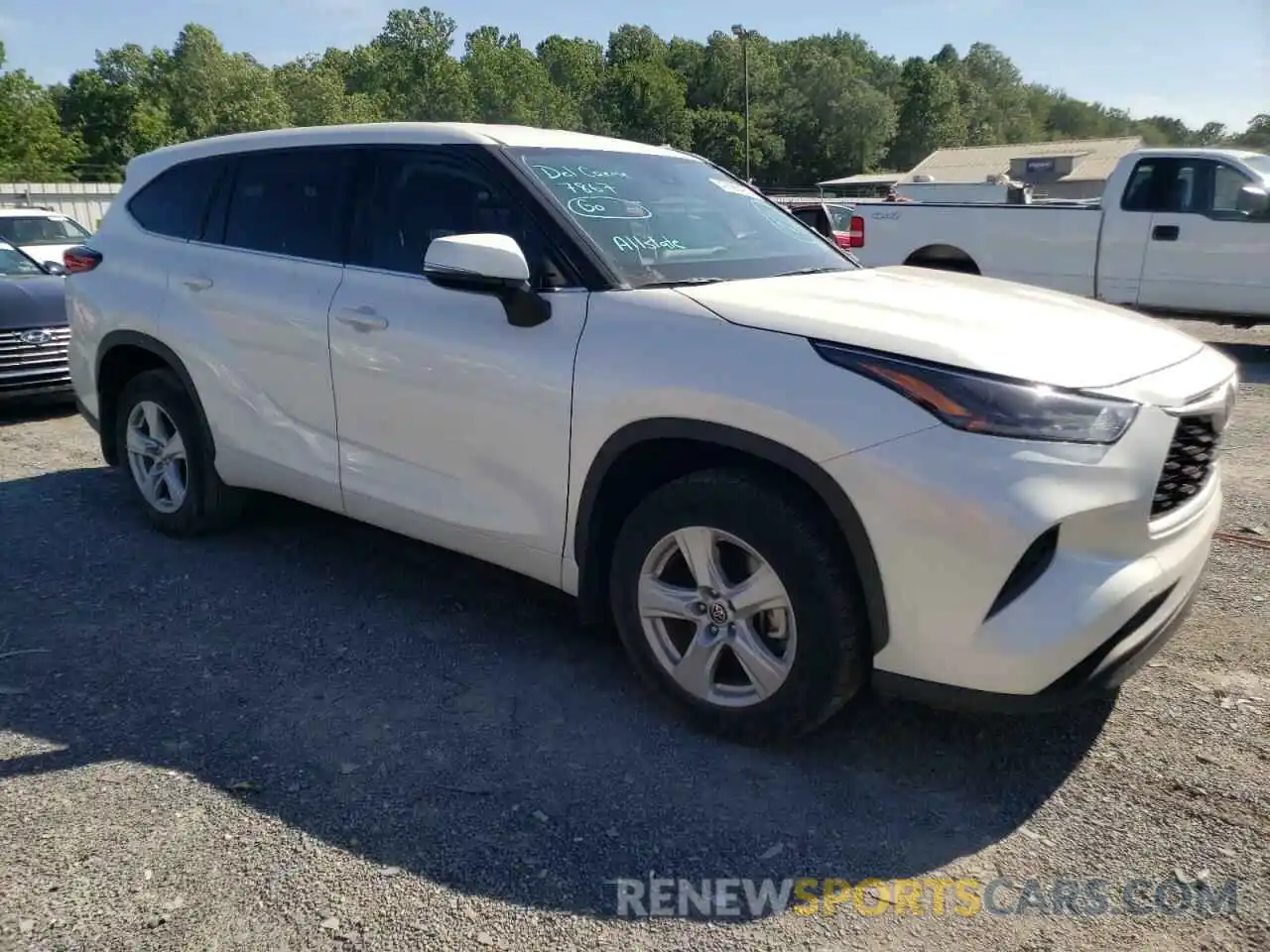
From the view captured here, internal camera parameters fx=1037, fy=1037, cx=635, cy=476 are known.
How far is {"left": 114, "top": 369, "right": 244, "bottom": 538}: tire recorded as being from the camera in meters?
4.66

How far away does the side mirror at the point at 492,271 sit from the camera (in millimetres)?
3119

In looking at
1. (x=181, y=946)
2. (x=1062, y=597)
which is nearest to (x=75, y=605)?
(x=181, y=946)

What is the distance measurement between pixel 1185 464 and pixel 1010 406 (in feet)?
2.10

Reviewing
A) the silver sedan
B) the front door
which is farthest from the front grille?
the silver sedan

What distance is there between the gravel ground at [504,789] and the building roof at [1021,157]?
50.4 m

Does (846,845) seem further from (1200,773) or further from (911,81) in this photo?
(911,81)

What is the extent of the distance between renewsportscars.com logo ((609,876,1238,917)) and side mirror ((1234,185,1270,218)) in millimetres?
8904

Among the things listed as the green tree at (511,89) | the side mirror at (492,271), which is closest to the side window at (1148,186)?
the side mirror at (492,271)

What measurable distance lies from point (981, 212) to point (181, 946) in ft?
34.1

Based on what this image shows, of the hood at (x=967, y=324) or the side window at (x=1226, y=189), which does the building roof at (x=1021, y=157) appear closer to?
the side window at (x=1226, y=189)

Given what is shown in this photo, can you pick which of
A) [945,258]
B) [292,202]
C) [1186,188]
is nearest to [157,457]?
[292,202]

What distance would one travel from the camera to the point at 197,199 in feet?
15.5

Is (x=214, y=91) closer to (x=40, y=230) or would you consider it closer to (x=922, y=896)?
(x=40, y=230)

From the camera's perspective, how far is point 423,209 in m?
3.82
